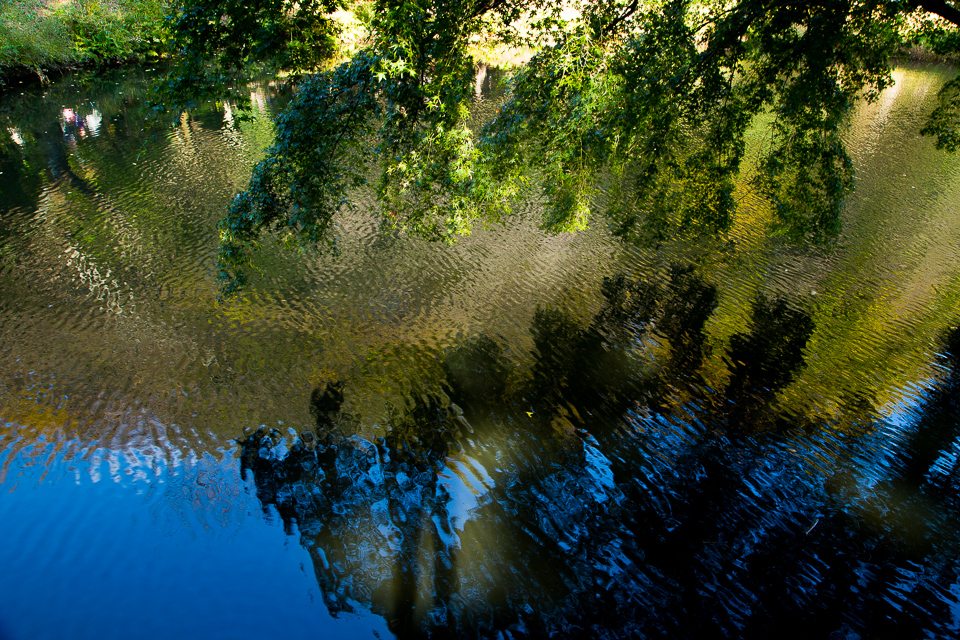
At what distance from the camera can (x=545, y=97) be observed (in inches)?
331

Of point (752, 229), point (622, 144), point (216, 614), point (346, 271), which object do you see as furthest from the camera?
point (752, 229)

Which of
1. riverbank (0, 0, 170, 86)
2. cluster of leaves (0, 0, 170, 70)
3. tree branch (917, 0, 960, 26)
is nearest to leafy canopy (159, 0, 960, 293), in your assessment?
tree branch (917, 0, 960, 26)

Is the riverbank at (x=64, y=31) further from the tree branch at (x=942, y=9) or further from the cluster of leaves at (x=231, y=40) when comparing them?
the tree branch at (x=942, y=9)

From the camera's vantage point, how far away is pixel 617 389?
10.0 metres

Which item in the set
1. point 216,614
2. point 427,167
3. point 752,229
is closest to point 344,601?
point 216,614

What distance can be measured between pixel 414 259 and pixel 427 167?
21.1ft

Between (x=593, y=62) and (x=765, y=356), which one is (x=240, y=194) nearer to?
(x=593, y=62)

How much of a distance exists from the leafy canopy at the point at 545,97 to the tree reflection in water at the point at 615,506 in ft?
9.83

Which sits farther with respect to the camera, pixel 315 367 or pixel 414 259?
pixel 414 259

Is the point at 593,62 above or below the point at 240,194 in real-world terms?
above

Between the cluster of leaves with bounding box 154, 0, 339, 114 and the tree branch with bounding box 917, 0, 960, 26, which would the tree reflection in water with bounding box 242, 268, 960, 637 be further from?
the tree branch with bounding box 917, 0, 960, 26

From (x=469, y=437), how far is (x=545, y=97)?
18.1 ft

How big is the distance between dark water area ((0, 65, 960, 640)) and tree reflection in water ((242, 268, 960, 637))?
38mm

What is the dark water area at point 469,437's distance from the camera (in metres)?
6.48
